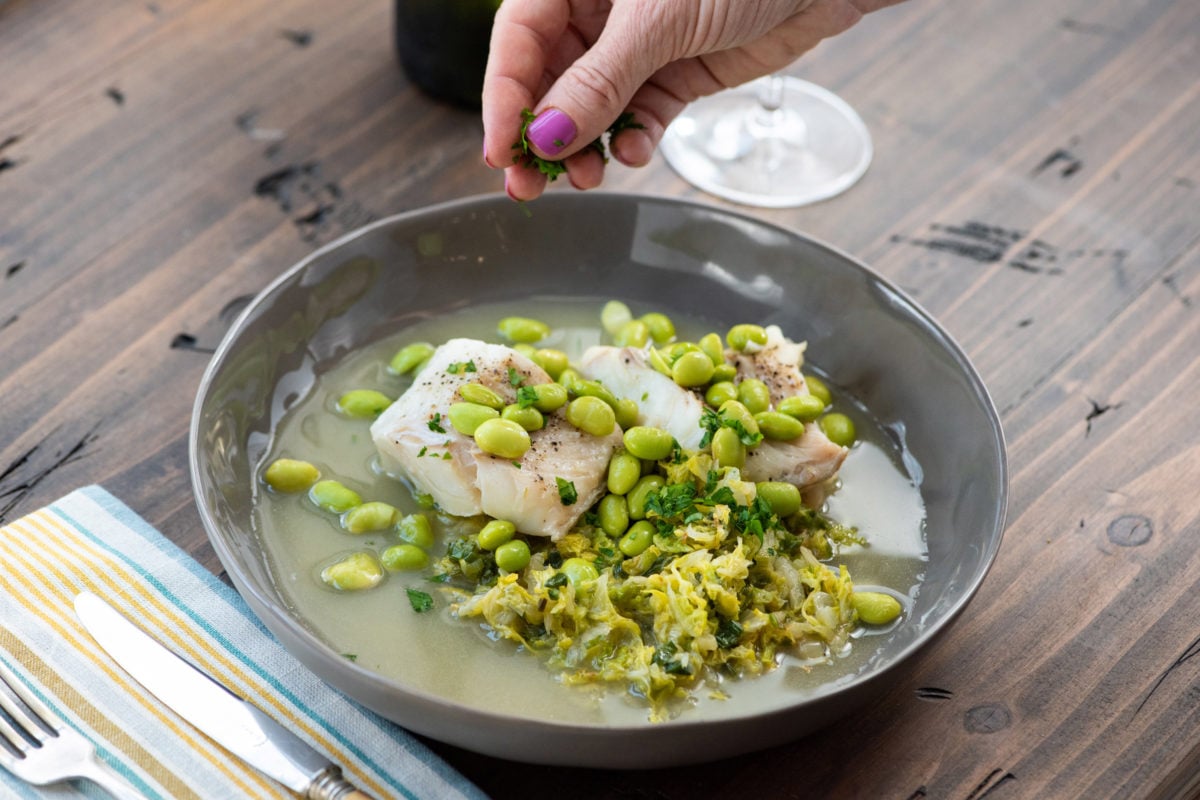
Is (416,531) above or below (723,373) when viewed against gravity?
below

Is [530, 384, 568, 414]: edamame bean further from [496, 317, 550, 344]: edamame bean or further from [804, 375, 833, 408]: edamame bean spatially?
[804, 375, 833, 408]: edamame bean

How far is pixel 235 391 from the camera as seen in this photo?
2.42m

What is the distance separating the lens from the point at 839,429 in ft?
8.29

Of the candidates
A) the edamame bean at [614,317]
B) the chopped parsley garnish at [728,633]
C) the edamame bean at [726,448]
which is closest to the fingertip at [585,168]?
the edamame bean at [614,317]

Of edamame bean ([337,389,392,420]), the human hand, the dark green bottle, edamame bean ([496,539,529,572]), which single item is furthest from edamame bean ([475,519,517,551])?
the dark green bottle

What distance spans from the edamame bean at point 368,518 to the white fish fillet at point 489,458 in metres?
0.10

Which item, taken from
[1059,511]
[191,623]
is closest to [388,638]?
[191,623]

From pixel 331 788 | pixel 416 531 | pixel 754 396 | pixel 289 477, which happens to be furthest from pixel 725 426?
pixel 331 788

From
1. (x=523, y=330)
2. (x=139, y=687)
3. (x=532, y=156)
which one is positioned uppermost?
(x=532, y=156)

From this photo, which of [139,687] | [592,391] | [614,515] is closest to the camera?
[139,687]

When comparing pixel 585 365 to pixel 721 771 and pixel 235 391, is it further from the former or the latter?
pixel 721 771

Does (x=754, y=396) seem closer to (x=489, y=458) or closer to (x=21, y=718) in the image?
(x=489, y=458)

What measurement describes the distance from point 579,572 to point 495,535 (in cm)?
18

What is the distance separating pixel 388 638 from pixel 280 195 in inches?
63.0
